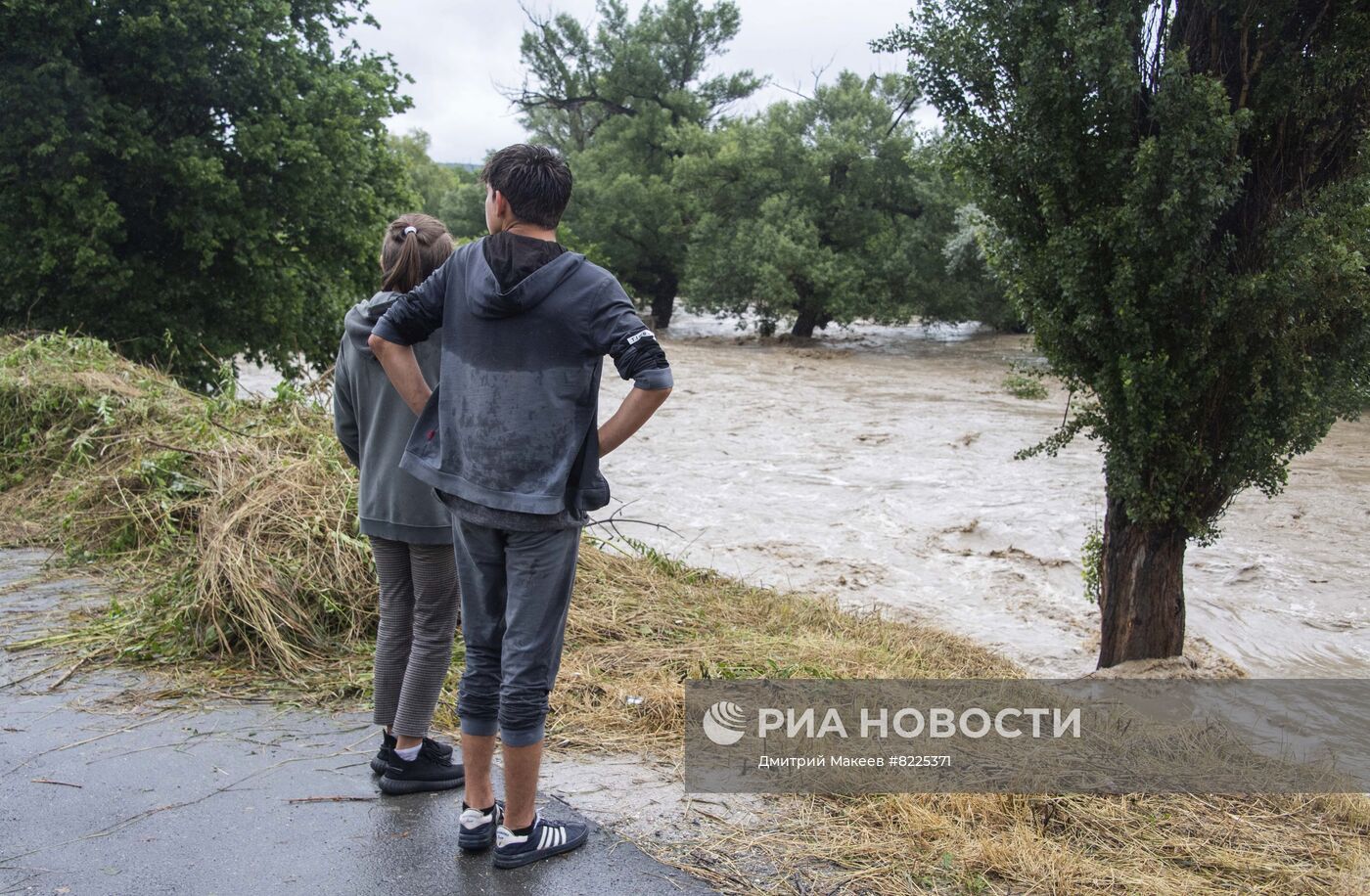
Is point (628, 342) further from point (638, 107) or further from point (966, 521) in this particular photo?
point (638, 107)

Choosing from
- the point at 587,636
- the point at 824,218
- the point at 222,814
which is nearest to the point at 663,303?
the point at 824,218

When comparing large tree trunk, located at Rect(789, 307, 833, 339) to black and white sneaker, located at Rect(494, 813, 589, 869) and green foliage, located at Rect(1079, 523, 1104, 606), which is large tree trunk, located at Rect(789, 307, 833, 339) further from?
black and white sneaker, located at Rect(494, 813, 589, 869)

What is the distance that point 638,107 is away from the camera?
37.7 meters

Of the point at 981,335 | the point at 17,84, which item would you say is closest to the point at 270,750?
the point at 17,84

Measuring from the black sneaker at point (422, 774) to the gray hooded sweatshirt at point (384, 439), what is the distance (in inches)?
27.9

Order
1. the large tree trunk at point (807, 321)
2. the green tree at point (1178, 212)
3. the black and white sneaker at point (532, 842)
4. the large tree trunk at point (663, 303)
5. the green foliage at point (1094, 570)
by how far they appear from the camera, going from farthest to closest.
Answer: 1. the large tree trunk at point (663, 303)
2. the large tree trunk at point (807, 321)
3. the green foliage at point (1094, 570)
4. the green tree at point (1178, 212)
5. the black and white sneaker at point (532, 842)

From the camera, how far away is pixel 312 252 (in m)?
18.8

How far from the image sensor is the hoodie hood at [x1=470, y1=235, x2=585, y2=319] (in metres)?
3.02

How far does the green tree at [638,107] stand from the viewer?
34344mm

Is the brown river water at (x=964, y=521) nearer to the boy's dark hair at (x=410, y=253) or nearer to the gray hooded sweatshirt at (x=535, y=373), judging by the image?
the boy's dark hair at (x=410, y=253)

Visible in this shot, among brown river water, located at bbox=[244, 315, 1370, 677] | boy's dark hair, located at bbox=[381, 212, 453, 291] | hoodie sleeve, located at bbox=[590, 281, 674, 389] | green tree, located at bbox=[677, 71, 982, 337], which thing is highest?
green tree, located at bbox=[677, 71, 982, 337]

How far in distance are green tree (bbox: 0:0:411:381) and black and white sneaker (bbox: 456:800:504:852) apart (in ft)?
41.4

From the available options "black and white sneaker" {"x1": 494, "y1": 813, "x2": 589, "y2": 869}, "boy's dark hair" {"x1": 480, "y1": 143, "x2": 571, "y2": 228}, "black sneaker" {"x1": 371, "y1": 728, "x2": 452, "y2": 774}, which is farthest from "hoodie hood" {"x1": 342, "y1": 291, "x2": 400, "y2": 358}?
"black and white sneaker" {"x1": 494, "y1": 813, "x2": 589, "y2": 869}

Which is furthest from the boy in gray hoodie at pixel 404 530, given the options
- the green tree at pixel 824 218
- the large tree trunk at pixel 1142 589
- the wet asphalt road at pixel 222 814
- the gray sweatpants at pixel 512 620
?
the green tree at pixel 824 218
